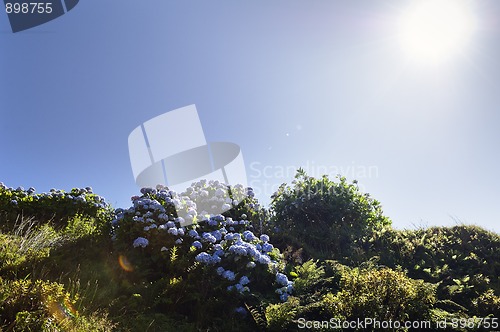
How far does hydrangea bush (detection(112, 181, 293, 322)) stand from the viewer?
5367 millimetres

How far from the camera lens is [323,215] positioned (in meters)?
9.40

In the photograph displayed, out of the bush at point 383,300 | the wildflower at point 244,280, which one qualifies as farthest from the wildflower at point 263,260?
the bush at point 383,300

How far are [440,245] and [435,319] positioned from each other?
4021 mm

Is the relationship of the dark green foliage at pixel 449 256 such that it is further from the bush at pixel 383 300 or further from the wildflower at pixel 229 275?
the wildflower at pixel 229 275

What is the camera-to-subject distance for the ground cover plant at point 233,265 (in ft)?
13.4

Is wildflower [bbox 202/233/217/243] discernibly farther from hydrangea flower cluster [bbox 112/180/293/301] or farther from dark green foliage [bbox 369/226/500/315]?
dark green foliage [bbox 369/226/500/315]

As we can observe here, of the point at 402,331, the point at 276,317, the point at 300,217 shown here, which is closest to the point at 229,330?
the point at 276,317

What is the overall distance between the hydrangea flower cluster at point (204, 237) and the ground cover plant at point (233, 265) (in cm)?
3

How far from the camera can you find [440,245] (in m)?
7.50

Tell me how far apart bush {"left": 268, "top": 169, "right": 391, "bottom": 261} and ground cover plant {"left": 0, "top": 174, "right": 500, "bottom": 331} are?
1.4 inches

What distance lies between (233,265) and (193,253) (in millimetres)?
881

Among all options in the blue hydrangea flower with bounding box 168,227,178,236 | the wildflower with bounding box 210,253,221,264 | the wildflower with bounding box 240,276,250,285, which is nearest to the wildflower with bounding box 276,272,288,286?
the wildflower with bounding box 240,276,250,285

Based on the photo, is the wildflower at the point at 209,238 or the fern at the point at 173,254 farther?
the wildflower at the point at 209,238

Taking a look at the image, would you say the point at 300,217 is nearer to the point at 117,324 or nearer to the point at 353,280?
the point at 353,280
